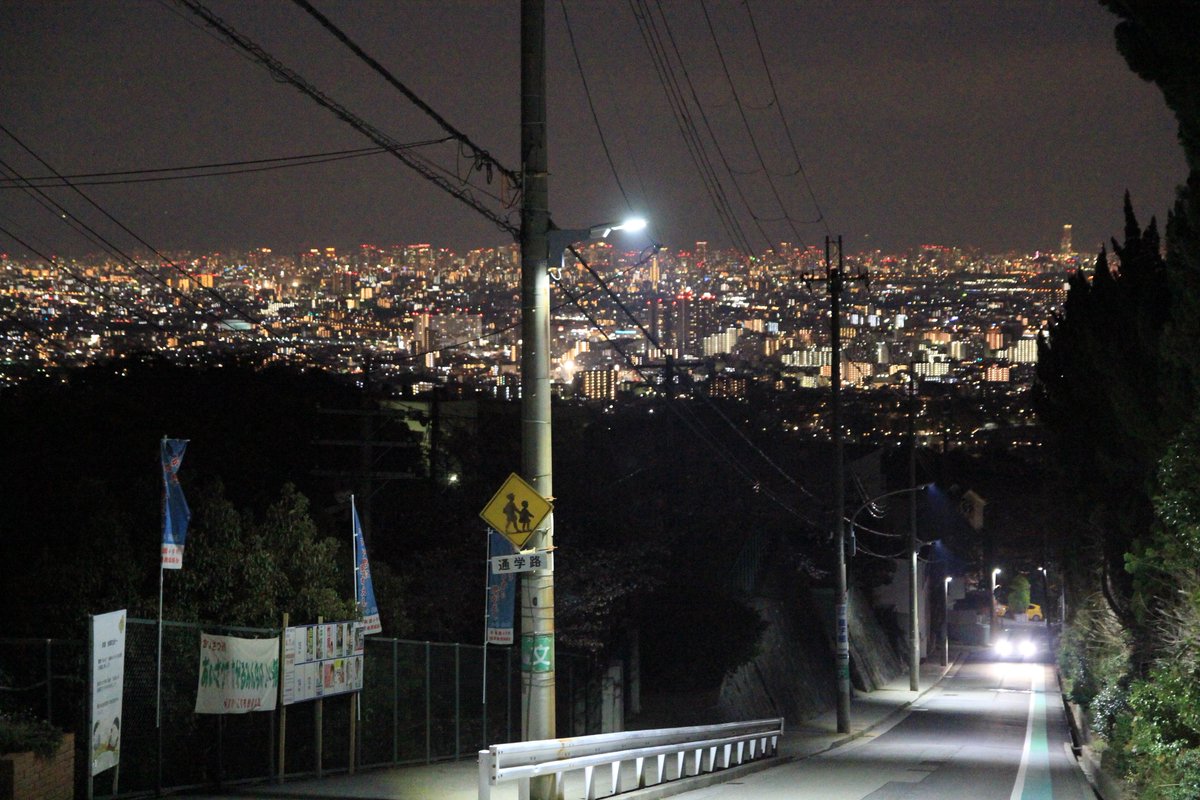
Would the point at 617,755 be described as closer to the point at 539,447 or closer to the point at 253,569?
the point at 539,447

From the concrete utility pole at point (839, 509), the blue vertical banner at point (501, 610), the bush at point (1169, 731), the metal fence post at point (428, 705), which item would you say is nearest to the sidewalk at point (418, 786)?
the metal fence post at point (428, 705)

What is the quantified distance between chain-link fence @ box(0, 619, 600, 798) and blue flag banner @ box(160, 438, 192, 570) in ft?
2.71

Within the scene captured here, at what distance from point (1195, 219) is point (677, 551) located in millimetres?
23557

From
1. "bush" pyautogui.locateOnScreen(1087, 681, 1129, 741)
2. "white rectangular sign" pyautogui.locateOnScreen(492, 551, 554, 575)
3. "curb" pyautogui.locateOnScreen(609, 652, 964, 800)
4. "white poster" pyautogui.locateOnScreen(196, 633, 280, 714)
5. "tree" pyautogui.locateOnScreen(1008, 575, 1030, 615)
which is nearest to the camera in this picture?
"white rectangular sign" pyautogui.locateOnScreen(492, 551, 554, 575)

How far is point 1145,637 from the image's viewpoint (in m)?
22.9

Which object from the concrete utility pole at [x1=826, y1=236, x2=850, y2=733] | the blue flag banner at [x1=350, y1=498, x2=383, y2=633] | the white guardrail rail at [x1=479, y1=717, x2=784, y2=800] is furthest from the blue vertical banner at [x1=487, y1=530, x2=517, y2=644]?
the concrete utility pole at [x1=826, y1=236, x2=850, y2=733]

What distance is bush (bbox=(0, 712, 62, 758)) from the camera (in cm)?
1269

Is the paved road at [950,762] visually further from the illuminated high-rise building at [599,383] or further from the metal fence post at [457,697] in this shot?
the illuminated high-rise building at [599,383]

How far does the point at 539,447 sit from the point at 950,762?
1707 cm

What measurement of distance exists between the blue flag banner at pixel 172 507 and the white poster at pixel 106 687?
166 cm

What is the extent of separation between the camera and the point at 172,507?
52.9 ft

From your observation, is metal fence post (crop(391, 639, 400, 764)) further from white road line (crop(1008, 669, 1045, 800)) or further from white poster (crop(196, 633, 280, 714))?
white road line (crop(1008, 669, 1045, 800))

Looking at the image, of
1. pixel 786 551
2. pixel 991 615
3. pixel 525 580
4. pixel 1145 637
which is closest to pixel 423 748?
pixel 525 580

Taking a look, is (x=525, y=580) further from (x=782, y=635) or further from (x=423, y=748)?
(x=782, y=635)
